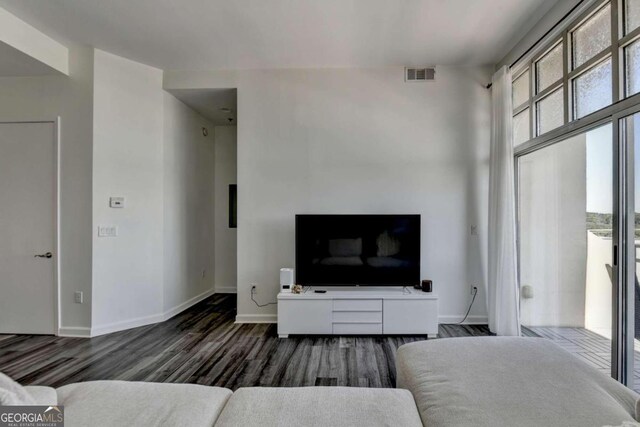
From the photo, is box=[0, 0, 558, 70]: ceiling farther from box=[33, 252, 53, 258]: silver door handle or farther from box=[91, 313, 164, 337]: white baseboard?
box=[91, 313, 164, 337]: white baseboard

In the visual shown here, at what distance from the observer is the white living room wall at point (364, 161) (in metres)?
3.62

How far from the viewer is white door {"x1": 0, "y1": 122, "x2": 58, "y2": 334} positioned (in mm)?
3312

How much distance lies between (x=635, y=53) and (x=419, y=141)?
1896 millimetres

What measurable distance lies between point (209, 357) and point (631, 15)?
411 centimetres

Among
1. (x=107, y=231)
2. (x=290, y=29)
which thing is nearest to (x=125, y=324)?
(x=107, y=231)

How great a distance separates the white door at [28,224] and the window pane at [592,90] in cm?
507

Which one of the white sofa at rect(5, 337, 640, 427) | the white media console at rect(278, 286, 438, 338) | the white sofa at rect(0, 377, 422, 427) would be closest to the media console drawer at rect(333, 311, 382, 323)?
the white media console at rect(278, 286, 438, 338)

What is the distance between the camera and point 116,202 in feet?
11.2

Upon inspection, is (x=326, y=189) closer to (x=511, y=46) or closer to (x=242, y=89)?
(x=242, y=89)

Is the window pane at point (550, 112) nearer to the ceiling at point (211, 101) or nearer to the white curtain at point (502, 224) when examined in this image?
the white curtain at point (502, 224)

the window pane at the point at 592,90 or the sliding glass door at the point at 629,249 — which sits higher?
the window pane at the point at 592,90

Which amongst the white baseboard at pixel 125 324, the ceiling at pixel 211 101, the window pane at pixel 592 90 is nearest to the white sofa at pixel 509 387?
the window pane at pixel 592 90

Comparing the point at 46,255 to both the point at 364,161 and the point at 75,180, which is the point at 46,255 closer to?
the point at 75,180

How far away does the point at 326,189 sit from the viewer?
3670 millimetres
